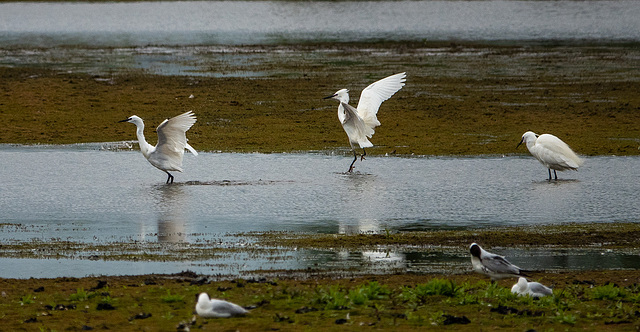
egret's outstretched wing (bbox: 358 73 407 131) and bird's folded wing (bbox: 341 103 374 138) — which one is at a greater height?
egret's outstretched wing (bbox: 358 73 407 131)

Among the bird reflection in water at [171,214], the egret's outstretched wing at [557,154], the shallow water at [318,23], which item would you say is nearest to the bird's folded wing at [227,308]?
the bird reflection in water at [171,214]

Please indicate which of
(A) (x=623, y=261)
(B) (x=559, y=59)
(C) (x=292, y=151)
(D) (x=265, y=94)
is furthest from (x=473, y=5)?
(A) (x=623, y=261)

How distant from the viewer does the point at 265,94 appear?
82.9 ft

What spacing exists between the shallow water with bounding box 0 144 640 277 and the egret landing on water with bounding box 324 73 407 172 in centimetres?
54

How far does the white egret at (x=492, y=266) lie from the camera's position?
353 inches

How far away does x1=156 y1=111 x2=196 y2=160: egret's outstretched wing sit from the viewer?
15586mm

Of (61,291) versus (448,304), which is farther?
(61,291)

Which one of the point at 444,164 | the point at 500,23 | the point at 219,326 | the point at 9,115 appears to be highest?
the point at 500,23

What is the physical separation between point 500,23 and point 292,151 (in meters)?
40.8

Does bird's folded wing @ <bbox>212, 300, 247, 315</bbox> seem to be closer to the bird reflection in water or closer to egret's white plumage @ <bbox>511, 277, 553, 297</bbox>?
egret's white plumage @ <bbox>511, 277, 553, 297</bbox>

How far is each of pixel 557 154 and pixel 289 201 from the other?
4.97 metres

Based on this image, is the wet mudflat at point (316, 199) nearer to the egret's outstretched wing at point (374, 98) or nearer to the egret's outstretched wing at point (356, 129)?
the egret's outstretched wing at point (356, 129)

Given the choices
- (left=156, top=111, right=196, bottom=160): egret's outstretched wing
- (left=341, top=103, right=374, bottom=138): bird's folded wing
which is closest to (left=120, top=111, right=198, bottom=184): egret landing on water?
(left=156, top=111, right=196, bottom=160): egret's outstretched wing

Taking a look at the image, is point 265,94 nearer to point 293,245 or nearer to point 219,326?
point 293,245
